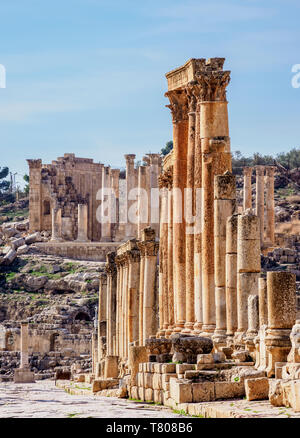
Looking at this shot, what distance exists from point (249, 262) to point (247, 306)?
892 mm

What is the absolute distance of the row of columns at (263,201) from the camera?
77562mm

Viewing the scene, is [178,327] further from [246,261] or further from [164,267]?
[246,261]

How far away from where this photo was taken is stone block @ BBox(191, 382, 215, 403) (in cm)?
1904

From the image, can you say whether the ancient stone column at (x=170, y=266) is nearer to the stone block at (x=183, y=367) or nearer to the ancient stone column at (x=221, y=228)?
the ancient stone column at (x=221, y=228)

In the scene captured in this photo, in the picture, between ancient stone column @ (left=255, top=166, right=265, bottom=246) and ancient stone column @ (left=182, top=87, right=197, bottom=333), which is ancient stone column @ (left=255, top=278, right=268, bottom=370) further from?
ancient stone column @ (left=255, top=166, right=265, bottom=246)

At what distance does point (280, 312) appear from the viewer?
1922 centimetres

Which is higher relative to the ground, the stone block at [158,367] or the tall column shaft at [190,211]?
the tall column shaft at [190,211]

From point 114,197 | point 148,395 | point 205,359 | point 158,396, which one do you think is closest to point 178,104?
point 148,395

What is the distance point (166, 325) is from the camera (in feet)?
107

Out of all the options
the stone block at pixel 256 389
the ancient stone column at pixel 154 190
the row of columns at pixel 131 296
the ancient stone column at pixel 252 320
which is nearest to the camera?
the stone block at pixel 256 389

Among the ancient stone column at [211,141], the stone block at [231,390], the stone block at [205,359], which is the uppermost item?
the ancient stone column at [211,141]

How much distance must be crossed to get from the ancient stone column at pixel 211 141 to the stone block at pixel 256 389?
917 centimetres

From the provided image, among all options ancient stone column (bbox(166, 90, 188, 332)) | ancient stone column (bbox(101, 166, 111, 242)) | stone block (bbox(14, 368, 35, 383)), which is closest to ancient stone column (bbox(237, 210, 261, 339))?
→ ancient stone column (bbox(166, 90, 188, 332))

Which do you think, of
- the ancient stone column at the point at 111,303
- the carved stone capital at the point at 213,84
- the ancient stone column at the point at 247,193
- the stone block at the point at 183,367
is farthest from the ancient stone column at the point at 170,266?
the ancient stone column at the point at 247,193
